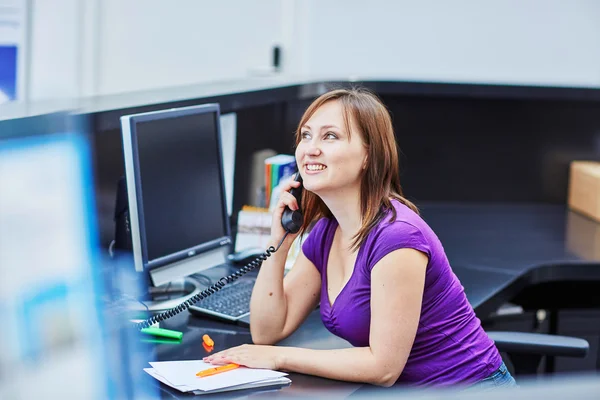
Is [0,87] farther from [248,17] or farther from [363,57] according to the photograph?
[363,57]

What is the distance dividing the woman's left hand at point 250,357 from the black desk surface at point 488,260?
49 mm

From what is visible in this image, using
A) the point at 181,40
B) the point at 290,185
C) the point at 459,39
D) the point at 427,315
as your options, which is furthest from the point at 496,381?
the point at 181,40

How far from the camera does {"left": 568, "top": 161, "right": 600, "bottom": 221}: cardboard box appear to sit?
310 centimetres

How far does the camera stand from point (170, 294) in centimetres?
204

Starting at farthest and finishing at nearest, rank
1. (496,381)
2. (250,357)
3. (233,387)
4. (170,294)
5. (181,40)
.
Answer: (181,40)
(170,294)
(496,381)
(250,357)
(233,387)

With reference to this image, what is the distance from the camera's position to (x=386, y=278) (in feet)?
5.04

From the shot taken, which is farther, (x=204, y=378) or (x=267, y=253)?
(x=267, y=253)

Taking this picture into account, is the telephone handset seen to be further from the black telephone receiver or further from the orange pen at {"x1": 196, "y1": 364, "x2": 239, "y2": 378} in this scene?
the orange pen at {"x1": 196, "y1": 364, "x2": 239, "y2": 378}

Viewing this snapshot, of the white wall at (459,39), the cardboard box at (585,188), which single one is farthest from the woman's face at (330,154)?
the white wall at (459,39)

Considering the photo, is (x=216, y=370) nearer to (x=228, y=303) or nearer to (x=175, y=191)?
(x=228, y=303)

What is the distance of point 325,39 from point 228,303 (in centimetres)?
232

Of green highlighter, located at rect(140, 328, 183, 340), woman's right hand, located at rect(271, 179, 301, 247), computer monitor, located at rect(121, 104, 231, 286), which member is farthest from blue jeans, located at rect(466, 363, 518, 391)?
computer monitor, located at rect(121, 104, 231, 286)

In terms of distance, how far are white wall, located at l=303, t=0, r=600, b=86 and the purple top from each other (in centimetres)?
200

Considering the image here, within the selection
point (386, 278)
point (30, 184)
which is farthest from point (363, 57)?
point (30, 184)
